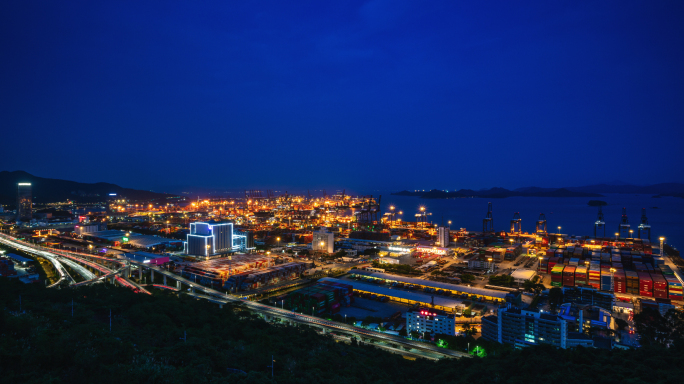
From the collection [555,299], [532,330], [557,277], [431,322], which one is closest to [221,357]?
[431,322]

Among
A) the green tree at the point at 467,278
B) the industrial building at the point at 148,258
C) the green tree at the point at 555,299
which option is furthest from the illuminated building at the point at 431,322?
the industrial building at the point at 148,258

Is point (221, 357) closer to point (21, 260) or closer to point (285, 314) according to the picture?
point (285, 314)

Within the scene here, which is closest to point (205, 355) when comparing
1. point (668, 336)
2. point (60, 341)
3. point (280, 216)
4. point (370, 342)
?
point (60, 341)

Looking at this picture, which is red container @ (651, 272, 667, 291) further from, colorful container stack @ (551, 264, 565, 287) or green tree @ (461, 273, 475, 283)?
green tree @ (461, 273, 475, 283)

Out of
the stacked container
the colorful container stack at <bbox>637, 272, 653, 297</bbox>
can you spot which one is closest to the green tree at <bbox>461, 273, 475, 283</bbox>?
the stacked container

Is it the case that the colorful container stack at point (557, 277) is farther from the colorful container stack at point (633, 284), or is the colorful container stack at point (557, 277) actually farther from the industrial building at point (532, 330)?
the industrial building at point (532, 330)

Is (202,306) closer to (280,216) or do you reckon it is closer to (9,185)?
(280,216)

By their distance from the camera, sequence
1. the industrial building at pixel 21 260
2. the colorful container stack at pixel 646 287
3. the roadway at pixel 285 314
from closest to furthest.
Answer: the roadway at pixel 285 314 < the colorful container stack at pixel 646 287 < the industrial building at pixel 21 260
